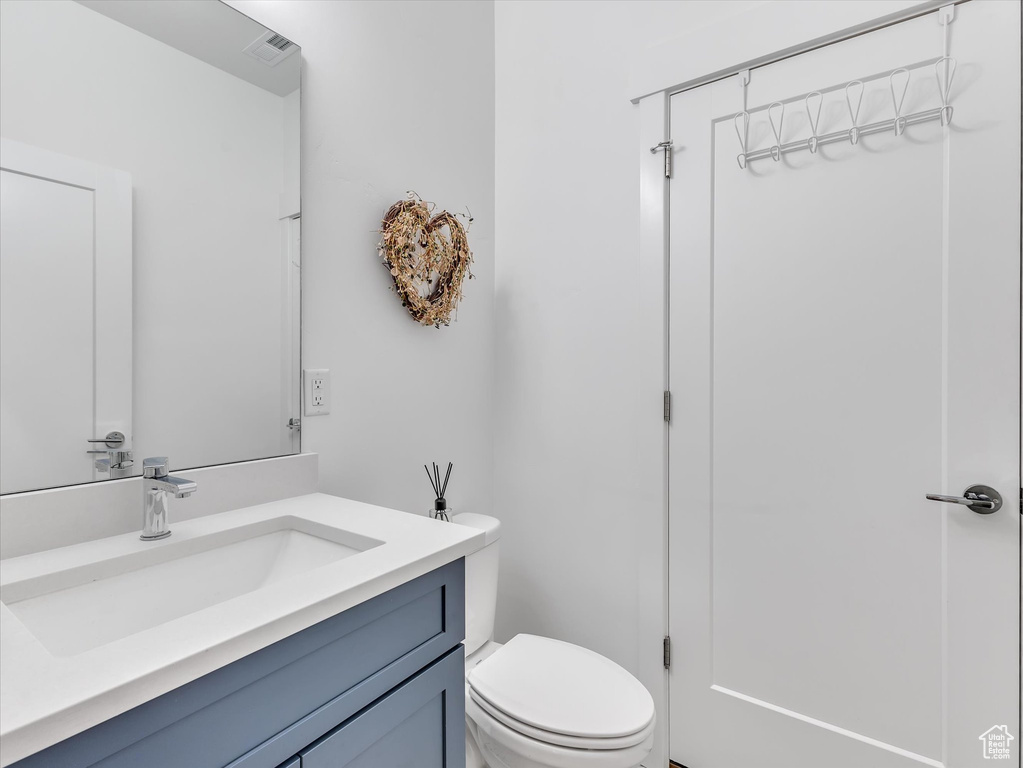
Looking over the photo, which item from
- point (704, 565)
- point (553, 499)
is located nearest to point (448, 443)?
point (553, 499)

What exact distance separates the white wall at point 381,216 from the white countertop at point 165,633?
52cm

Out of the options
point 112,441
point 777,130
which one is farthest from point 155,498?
point 777,130

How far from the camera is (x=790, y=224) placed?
4.50 ft

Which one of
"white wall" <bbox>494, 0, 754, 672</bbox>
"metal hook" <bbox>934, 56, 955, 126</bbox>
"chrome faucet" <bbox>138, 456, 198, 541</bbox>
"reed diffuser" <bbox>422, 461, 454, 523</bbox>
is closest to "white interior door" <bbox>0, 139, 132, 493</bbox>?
"chrome faucet" <bbox>138, 456, 198, 541</bbox>

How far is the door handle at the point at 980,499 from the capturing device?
114 centimetres

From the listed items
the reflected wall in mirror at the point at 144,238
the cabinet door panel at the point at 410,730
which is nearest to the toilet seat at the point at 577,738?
the cabinet door panel at the point at 410,730

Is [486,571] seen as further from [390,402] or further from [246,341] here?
[246,341]

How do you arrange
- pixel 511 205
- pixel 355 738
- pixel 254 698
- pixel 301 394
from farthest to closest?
pixel 511 205 → pixel 301 394 → pixel 355 738 → pixel 254 698

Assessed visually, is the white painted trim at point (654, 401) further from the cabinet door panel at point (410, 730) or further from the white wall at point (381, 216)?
the cabinet door panel at point (410, 730)

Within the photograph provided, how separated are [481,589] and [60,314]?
3.79 ft

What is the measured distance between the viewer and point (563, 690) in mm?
1226

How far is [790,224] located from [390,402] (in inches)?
46.9

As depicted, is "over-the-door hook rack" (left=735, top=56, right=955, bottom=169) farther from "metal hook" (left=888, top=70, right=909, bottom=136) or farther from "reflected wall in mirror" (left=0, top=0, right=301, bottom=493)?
"reflected wall in mirror" (left=0, top=0, right=301, bottom=493)

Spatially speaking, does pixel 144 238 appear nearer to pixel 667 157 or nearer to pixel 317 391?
pixel 317 391
